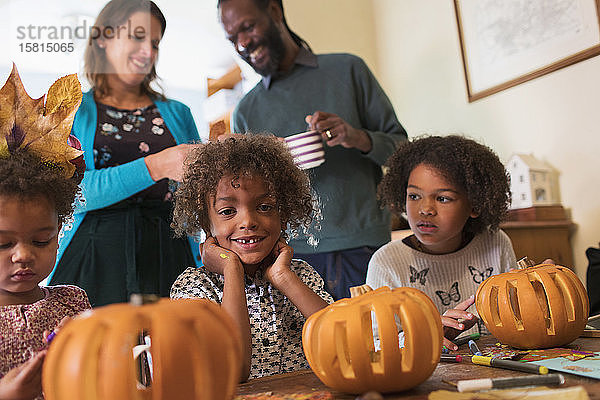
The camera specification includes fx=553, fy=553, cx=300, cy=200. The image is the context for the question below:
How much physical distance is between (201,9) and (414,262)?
6.83ft

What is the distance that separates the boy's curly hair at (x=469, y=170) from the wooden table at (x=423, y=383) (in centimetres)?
76

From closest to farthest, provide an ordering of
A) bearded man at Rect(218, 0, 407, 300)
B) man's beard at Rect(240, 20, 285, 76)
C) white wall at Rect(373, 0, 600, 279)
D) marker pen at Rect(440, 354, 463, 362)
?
marker pen at Rect(440, 354, 463, 362)
bearded man at Rect(218, 0, 407, 300)
man's beard at Rect(240, 20, 285, 76)
white wall at Rect(373, 0, 600, 279)

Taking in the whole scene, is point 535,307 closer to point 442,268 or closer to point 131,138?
point 442,268

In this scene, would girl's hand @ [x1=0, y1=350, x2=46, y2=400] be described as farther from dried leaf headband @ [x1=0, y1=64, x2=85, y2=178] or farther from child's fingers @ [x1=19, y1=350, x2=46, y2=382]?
dried leaf headband @ [x1=0, y1=64, x2=85, y2=178]

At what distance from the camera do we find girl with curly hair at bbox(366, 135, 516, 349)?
4.76ft

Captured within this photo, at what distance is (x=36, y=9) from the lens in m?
2.46

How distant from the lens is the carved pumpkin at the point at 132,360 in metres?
0.53

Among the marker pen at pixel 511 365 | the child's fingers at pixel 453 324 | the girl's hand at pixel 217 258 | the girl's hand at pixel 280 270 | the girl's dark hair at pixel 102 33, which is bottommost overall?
the marker pen at pixel 511 365

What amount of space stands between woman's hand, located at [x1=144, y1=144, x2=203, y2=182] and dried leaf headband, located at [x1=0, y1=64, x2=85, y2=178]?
0.38m

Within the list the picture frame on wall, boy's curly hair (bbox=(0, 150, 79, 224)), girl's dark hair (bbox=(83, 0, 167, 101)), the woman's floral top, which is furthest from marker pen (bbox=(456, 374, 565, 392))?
the picture frame on wall

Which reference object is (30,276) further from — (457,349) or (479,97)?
(479,97)

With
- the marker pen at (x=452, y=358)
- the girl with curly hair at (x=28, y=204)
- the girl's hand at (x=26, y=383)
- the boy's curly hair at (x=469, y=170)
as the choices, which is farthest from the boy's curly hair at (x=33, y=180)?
the boy's curly hair at (x=469, y=170)

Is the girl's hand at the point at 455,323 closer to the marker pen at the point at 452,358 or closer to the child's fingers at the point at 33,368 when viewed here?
the marker pen at the point at 452,358

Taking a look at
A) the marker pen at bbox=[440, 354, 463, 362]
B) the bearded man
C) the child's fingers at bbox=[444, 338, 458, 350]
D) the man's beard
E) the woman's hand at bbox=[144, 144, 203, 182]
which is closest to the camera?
the marker pen at bbox=[440, 354, 463, 362]
